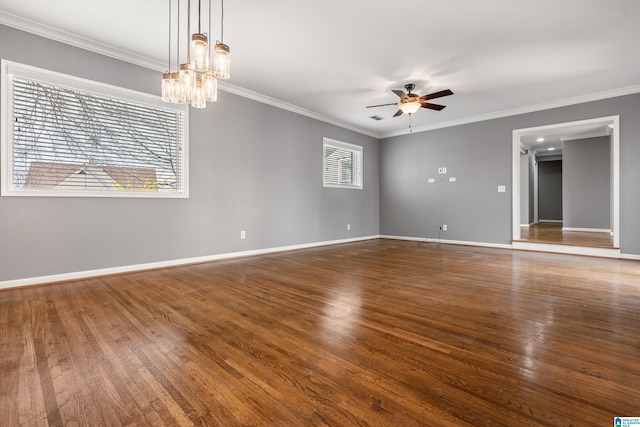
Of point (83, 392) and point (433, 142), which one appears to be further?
point (433, 142)

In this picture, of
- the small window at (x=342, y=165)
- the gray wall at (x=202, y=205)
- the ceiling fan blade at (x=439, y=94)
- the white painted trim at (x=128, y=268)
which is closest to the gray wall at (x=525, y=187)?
the small window at (x=342, y=165)

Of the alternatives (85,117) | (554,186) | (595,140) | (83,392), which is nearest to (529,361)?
(83,392)

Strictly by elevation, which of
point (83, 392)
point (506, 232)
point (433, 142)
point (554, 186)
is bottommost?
point (83, 392)

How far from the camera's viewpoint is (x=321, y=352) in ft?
5.71

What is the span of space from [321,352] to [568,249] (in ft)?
19.3

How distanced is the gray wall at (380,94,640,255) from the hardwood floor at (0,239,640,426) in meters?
2.73

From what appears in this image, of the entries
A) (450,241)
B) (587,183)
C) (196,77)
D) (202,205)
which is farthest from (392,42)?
(587,183)

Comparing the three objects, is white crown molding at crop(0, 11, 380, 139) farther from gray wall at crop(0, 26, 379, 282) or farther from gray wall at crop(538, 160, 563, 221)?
gray wall at crop(538, 160, 563, 221)

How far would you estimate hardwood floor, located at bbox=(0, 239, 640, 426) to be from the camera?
1.24 metres

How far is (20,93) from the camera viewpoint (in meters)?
3.12

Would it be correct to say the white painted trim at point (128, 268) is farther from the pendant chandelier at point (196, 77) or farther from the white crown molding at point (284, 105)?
the white crown molding at point (284, 105)

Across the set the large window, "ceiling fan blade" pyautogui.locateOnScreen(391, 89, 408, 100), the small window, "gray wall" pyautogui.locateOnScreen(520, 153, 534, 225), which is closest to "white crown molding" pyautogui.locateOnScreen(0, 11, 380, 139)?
the large window

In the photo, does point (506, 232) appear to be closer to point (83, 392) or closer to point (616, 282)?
point (616, 282)

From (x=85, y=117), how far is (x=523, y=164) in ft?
36.6
